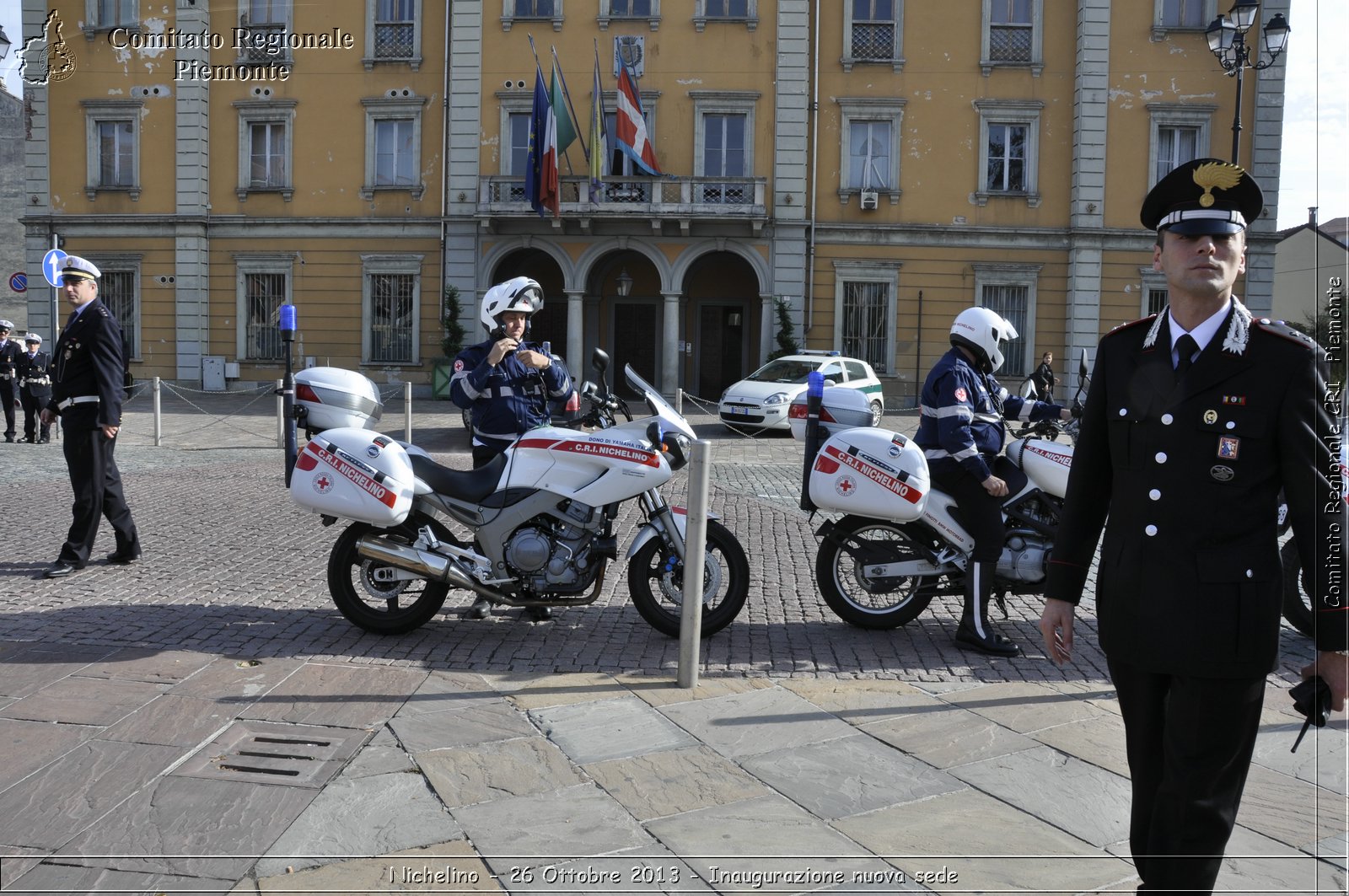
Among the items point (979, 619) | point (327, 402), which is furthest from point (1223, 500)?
point (327, 402)

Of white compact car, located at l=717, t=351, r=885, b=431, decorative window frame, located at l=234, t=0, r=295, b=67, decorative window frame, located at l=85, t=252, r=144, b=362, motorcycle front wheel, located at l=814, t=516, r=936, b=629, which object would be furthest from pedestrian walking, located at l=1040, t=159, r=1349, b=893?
decorative window frame, located at l=85, t=252, r=144, b=362

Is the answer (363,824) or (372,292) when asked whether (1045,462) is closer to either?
(363,824)

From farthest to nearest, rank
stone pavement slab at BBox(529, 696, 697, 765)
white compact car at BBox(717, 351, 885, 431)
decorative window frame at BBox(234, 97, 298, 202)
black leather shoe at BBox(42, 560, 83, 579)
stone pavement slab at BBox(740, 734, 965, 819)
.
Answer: decorative window frame at BBox(234, 97, 298, 202) → white compact car at BBox(717, 351, 885, 431) → black leather shoe at BBox(42, 560, 83, 579) → stone pavement slab at BBox(529, 696, 697, 765) → stone pavement slab at BBox(740, 734, 965, 819)

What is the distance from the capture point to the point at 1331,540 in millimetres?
2393

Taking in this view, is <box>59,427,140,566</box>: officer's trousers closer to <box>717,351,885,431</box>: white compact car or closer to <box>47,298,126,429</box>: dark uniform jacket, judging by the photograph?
<box>47,298,126,429</box>: dark uniform jacket

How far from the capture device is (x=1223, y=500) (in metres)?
2.46

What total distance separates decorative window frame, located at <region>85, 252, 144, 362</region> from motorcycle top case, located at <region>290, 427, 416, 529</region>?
88.7 ft

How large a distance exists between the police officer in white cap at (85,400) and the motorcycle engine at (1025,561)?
5.34m

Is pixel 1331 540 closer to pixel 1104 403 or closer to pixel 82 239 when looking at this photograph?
pixel 1104 403

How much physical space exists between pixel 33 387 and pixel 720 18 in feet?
59.6

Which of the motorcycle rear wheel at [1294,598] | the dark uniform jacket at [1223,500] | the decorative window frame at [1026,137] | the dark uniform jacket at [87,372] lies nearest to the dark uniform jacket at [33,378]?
the dark uniform jacket at [87,372]

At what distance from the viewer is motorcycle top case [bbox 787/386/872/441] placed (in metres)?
6.09

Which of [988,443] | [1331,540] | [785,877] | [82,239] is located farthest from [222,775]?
[82,239]

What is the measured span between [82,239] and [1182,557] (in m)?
32.6
